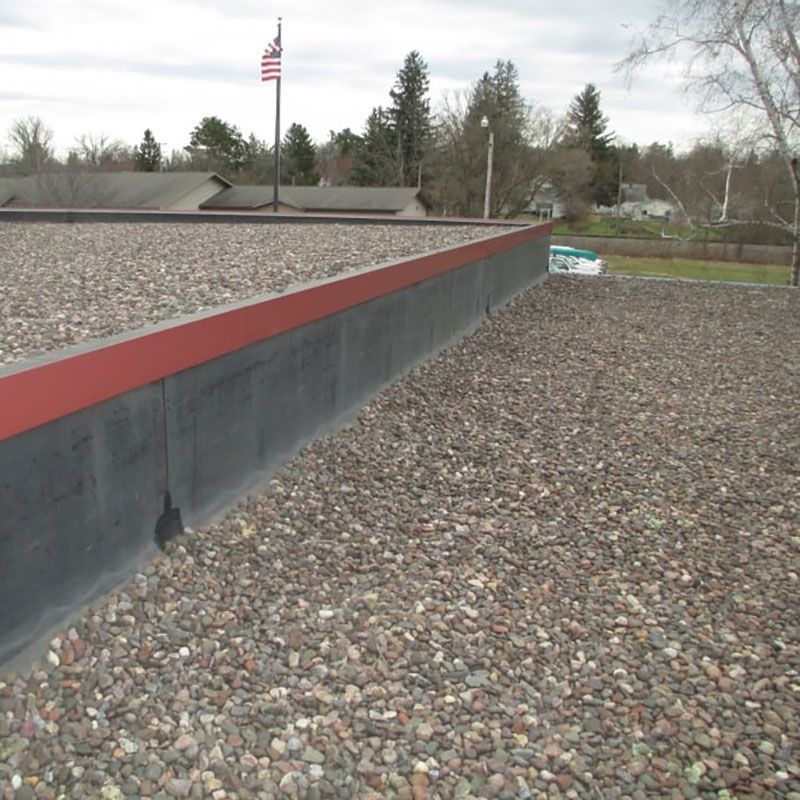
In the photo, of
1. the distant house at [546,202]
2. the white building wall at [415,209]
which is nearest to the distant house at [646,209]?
the distant house at [546,202]

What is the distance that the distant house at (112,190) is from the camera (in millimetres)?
39719

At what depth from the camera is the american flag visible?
22.4m

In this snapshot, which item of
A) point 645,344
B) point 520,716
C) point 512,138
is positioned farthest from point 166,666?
point 512,138

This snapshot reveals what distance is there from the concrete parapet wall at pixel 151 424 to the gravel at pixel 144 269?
1.91 ft

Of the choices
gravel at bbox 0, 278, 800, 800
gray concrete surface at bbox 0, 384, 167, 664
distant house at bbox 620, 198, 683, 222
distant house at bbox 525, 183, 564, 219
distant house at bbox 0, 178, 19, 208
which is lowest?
gravel at bbox 0, 278, 800, 800

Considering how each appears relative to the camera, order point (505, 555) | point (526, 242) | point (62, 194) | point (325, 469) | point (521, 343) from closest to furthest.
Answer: point (505, 555)
point (325, 469)
point (521, 343)
point (526, 242)
point (62, 194)

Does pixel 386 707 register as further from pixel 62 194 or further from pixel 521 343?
pixel 62 194

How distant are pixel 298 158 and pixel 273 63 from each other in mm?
46662

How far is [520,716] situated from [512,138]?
4966cm

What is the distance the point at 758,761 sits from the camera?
2863mm

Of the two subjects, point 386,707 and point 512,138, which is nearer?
point 386,707

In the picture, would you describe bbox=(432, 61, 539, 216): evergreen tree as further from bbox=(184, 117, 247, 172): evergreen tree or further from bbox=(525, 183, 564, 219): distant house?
bbox=(184, 117, 247, 172): evergreen tree

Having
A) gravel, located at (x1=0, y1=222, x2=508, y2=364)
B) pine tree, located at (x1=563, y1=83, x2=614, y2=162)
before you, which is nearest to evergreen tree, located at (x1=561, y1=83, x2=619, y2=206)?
pine tree, located at (x1=563, y1=83, x2=614, y2=162)

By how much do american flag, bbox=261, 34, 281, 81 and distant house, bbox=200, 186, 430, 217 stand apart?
2294cm
